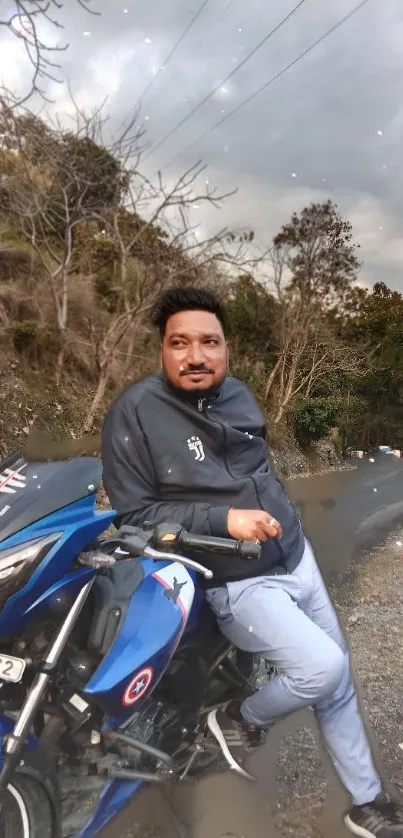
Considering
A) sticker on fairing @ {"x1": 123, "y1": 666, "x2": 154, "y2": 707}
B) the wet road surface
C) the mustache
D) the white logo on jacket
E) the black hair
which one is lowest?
the wet road surface

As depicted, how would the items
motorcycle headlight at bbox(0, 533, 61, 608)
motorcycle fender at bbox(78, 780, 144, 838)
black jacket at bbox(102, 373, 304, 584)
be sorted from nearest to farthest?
motorcycle headlight at bbox(0, 533, 61, 608), motorcycle fender at bbox(78, 780, 144, 838), black jacket at bbox(102, 373, 304, 584)

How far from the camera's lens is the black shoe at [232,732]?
1696mm

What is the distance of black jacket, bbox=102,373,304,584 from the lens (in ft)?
4.95

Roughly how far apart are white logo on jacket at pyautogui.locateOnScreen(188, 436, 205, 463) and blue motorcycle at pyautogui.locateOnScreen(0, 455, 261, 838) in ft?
1.00

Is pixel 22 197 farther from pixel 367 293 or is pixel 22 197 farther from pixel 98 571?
pixel 98 571

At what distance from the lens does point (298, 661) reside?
1521mm

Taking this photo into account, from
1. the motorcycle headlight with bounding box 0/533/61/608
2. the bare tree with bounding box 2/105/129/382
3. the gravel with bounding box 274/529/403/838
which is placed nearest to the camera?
the motorcycle headlight with bounding box 0/533/61/608

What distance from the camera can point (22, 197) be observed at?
5.30 m

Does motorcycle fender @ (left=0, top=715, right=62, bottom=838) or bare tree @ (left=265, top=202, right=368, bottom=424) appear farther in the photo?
bare tree @ (left=265, top=202, right=368, bottom=424)

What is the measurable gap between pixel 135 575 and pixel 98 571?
11cm

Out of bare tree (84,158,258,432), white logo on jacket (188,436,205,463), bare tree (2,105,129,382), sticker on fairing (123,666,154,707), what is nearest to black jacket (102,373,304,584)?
white logo on jacket (188,436,205,463)

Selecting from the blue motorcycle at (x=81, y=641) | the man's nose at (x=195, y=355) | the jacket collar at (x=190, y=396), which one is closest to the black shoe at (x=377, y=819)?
the blue motorcycle at (x=81, y=641)

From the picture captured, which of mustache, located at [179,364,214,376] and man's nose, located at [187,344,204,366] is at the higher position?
man's nose, located at [187,344,204,366]

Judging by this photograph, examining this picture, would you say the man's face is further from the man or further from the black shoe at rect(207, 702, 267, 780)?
the black shoe at rect(207, 702, 267, 780)
